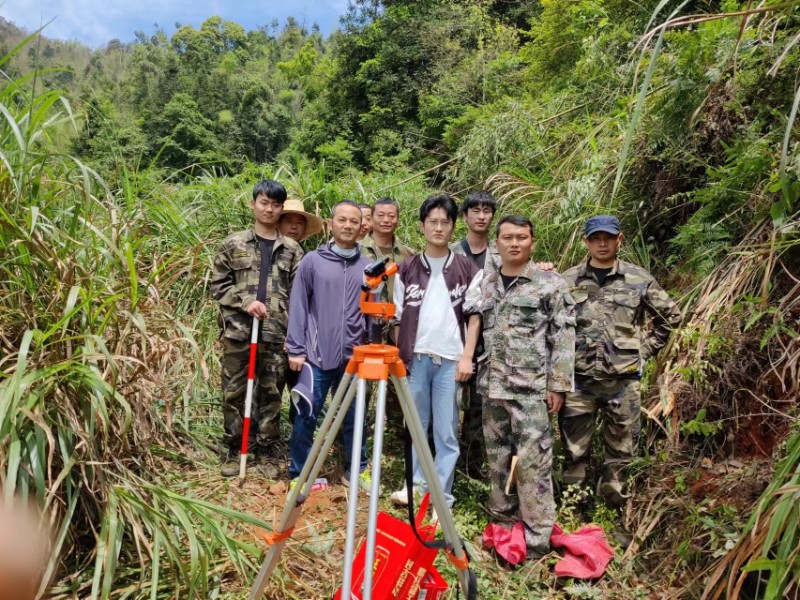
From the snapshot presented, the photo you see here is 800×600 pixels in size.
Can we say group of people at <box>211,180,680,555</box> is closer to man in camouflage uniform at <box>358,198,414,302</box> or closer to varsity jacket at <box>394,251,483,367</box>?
varsity jacket at <box>394,251,483,367</box>

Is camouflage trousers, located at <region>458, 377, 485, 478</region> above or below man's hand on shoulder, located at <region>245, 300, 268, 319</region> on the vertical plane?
below

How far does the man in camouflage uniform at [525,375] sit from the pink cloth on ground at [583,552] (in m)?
0.10

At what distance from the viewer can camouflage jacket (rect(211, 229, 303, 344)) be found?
3.53 metres

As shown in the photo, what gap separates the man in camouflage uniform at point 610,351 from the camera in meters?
2.98

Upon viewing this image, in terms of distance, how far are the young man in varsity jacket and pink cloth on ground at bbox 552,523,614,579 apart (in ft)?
2.19

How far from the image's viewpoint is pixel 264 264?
361 cm

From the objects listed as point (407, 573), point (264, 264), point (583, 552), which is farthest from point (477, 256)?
point (407, 573)

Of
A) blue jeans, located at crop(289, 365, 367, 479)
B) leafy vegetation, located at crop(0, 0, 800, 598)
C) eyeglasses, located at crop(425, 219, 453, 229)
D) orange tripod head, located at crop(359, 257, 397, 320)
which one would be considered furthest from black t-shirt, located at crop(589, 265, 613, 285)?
orange tripod head, located at crop(359, 257, 397, 320)

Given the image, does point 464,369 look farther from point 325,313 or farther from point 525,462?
point 325,313

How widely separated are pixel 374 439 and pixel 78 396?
4.21 ft

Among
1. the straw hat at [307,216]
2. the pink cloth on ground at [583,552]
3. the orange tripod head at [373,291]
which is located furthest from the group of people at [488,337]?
the orange tripod head at [373,291]

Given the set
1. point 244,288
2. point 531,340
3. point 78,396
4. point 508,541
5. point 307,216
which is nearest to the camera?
point 78,396

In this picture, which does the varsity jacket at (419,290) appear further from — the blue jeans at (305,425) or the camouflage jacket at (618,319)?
the camouflage jacket at (618,319)

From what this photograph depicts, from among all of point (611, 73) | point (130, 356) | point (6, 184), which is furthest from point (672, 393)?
point (611, 73)
